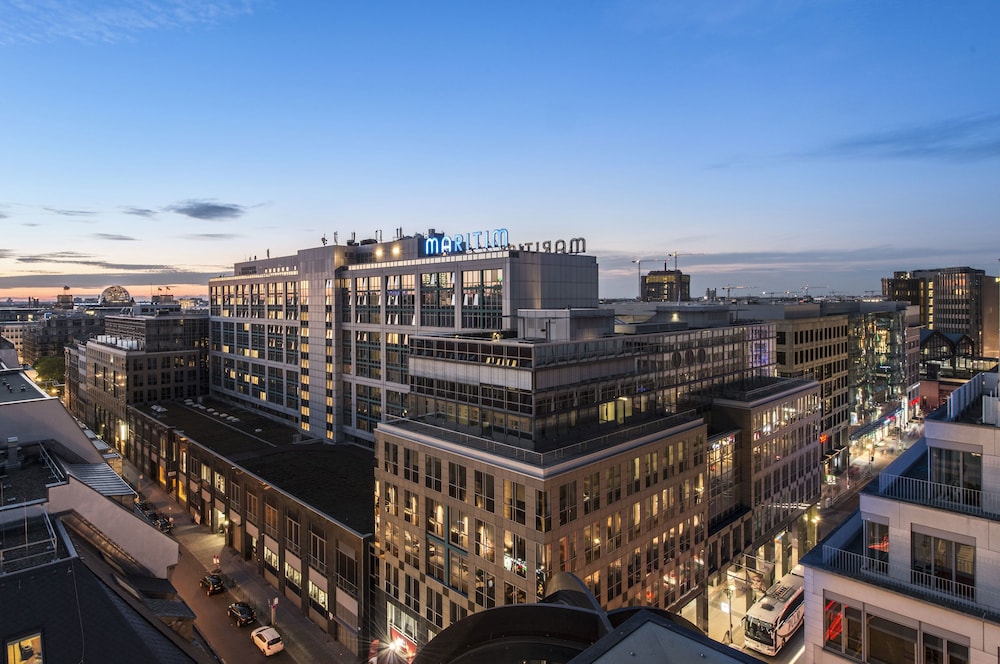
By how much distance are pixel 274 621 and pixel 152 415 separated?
2828 inches

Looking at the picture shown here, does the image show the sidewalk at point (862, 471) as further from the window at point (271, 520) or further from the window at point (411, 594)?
the window at point (271, 520)

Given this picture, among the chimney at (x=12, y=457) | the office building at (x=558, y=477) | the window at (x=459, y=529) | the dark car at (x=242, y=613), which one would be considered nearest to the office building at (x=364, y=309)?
the office building at (x=558, y=477)

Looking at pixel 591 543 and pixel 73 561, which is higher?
pixel 73 561

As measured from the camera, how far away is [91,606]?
2303 cm

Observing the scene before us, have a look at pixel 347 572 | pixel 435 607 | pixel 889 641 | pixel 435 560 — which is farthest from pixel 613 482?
pixel 347 572

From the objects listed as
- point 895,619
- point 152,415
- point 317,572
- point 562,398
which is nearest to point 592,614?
point 895,619

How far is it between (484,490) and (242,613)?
31.5 meters

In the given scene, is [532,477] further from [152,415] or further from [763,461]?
[152,415]

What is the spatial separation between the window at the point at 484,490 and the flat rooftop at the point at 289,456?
1573 cm

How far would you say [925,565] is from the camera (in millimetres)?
26172

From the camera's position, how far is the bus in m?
52.5

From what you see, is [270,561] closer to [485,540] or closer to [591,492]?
[485,540]

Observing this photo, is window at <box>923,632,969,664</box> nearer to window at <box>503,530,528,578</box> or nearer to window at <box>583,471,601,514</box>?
window at <box>583,471,601,514</box>

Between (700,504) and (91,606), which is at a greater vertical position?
(91,606)
